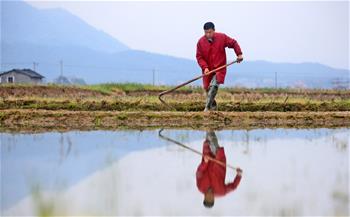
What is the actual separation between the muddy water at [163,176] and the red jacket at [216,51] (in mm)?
2688

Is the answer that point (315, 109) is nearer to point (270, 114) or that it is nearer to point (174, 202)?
point (270, 114)

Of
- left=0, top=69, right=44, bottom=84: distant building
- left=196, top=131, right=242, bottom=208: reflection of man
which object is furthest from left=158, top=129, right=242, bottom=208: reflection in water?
left=0, top=69, right=44, bottom=84: distant building

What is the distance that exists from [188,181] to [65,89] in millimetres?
15571

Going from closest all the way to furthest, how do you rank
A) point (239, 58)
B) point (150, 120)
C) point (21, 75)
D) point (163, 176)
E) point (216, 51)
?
point (163, 176)
point (150, 120)
point (239, 58)
point (216, 51)
point (21, 75)

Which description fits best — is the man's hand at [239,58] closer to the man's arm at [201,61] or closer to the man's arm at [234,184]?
the man's arm at [201,61]

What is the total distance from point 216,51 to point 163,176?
538 centimetres

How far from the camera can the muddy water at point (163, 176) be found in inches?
125

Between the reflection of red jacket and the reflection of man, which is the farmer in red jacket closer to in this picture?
the reflection of man

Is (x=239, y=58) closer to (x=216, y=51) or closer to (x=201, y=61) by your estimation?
(x=216, y=51)

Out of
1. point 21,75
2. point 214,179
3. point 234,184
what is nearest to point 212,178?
point 214,179

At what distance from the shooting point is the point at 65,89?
1916 cm

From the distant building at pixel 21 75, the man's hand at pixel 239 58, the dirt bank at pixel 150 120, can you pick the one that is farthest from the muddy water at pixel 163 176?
the distant building at pixel 21 75

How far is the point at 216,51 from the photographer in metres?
9.35

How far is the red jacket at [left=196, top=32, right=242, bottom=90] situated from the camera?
368 inches
